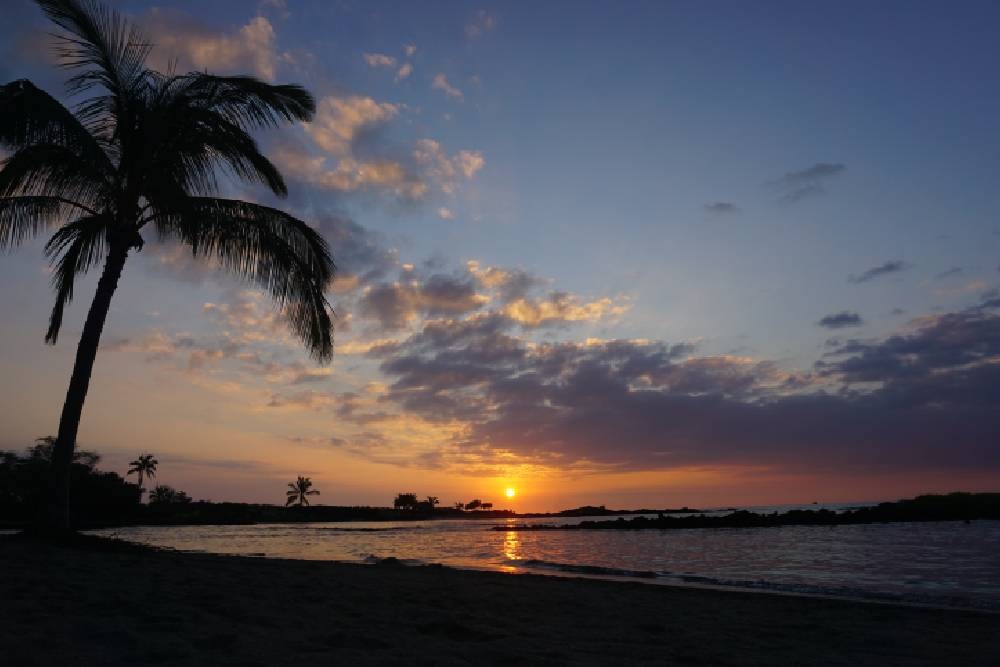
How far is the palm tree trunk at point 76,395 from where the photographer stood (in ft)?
37.0

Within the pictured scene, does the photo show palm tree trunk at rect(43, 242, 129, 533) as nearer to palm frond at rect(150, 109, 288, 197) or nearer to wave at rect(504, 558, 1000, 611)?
palm frond at rect(150, 109, 288, 197)

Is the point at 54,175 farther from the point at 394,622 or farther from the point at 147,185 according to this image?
the point at 394,622

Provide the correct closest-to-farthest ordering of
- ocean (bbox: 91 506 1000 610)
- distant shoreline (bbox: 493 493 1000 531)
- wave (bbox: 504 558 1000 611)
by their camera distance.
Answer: wave (bbox: 504 558 1000 611) → ocean (bbox: 91 506 1000 610) → distant shoreline (bbox: 493 493 1000 531)

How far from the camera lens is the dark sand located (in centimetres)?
481

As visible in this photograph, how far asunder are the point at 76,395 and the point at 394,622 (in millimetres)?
8749

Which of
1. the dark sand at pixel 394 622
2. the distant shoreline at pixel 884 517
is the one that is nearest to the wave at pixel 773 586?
the dark sand at pixel 394 622

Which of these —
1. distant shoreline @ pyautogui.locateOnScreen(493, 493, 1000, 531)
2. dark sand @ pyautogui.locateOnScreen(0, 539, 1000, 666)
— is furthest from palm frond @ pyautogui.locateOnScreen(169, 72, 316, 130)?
distant shoreline @ pyautogui.locateOnScreen(493, 493, 1000, 531)

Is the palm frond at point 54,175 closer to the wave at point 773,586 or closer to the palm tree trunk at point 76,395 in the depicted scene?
the palm tree trunk at point 76,395

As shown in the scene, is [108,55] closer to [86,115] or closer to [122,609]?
[86,115]

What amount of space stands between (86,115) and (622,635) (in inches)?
545

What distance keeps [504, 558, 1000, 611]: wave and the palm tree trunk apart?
11790 millimetres

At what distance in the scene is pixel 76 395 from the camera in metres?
11.5

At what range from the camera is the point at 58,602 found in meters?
5.90

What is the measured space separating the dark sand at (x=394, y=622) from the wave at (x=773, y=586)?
5.53 feet
